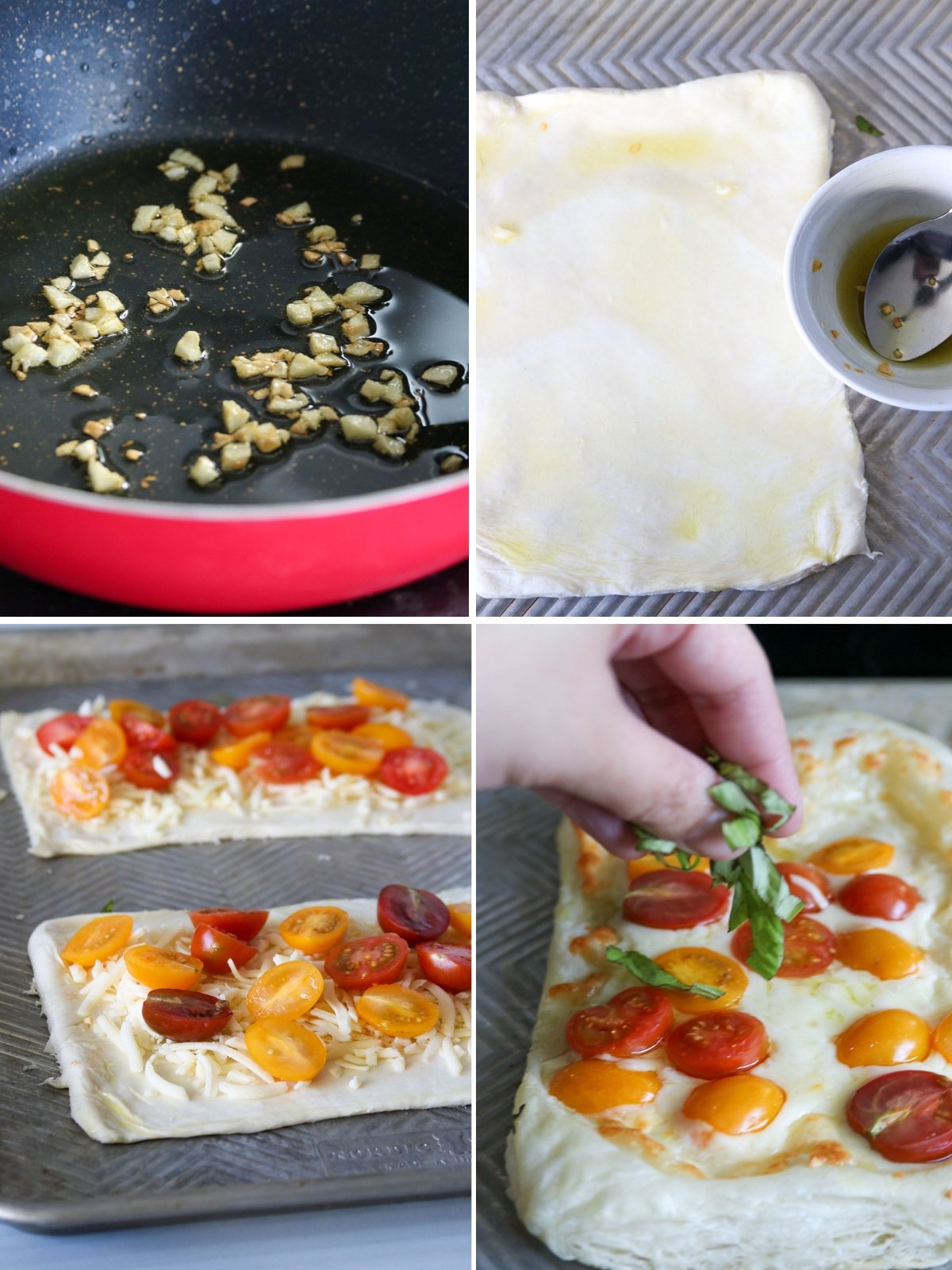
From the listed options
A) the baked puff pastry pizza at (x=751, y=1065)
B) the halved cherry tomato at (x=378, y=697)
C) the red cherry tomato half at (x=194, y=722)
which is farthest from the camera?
the halved cherry tomato at (x=378, y=697)

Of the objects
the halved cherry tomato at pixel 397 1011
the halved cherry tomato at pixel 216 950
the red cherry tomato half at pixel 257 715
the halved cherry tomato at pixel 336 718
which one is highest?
the halved cherry tomato at pixel 397 1011

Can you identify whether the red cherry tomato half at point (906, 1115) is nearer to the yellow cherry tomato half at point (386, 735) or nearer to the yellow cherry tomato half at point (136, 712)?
the yellow cherry tomato half at point (386, 735)

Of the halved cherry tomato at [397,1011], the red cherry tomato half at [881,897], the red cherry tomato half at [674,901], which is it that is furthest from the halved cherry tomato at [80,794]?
the red cherry tomato half at [881,897]

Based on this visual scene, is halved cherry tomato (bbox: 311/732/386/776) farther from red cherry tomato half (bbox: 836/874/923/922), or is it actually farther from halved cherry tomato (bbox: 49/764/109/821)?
red cherry tomato half (bbox: 836/874/923/922)

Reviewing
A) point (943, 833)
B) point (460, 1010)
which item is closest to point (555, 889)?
point (460, 1010)

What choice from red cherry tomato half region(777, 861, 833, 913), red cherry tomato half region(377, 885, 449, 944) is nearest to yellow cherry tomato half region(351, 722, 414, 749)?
red cherry tomato half region(377, 885, 449, 944)

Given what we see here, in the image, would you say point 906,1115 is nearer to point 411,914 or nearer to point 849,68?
point 411,914
